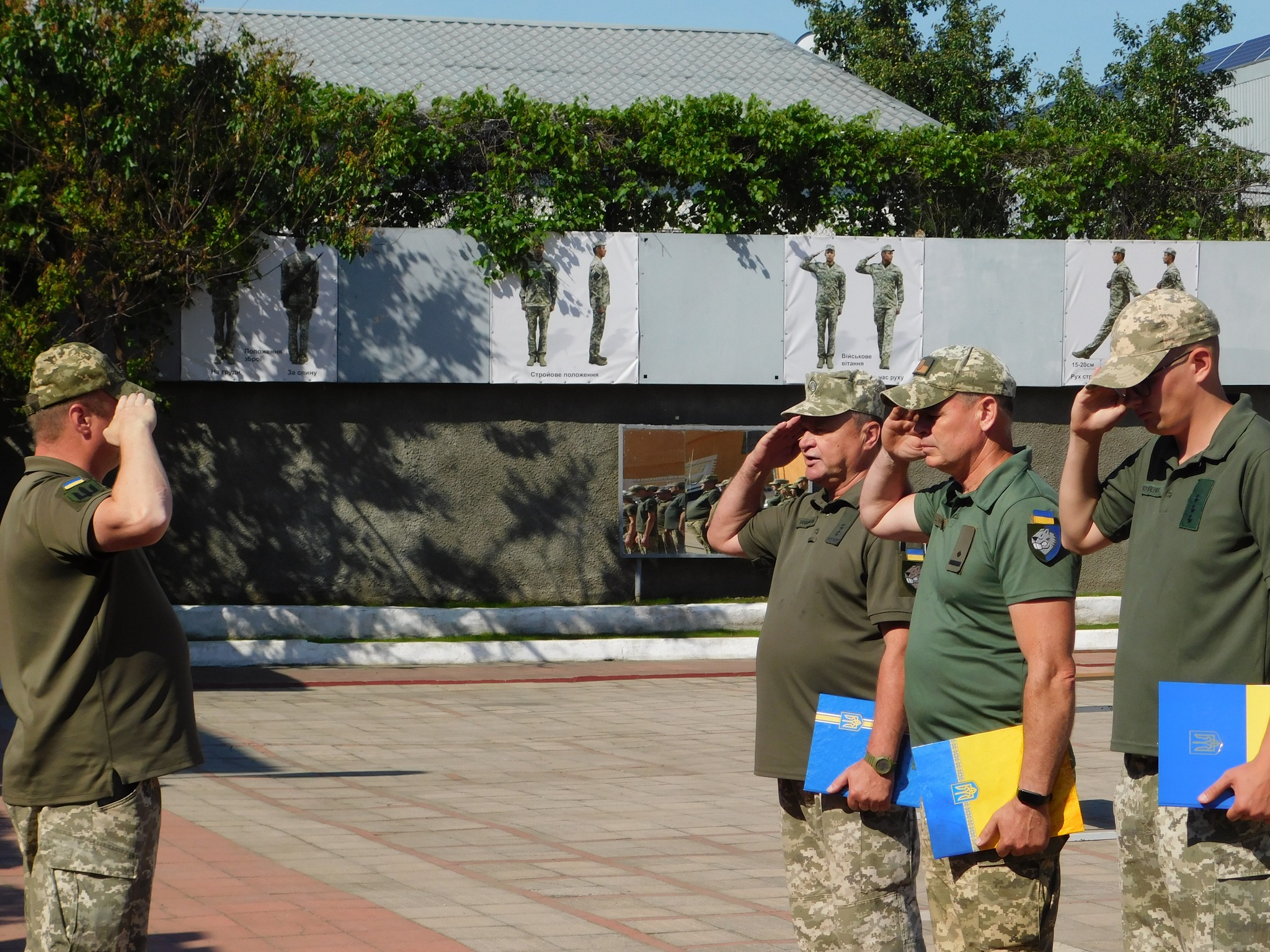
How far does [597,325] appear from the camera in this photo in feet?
60.1

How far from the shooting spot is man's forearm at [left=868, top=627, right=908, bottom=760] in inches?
169

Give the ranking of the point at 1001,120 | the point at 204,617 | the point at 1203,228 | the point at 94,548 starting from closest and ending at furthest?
the point at 94,548 < the point at 204,617 < the point at 1203,228 < the point at 1001,120

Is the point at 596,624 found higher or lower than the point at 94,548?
lower

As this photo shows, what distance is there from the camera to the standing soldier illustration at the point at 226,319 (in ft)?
57.1

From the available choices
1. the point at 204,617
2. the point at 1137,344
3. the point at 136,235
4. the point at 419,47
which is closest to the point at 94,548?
the point at 1137,344

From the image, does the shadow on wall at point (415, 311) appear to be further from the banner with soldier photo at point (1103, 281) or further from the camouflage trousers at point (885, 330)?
the banner with soldier photo at point (1103, 281)

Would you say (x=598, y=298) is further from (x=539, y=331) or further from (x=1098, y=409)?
(x=1098, y=409)

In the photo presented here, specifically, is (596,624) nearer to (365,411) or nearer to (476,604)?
(476,604)

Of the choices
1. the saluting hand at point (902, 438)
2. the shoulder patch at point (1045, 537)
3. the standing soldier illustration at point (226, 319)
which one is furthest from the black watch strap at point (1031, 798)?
the standing soldier illustration at point (226, 319)

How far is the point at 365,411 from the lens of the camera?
18109 mm

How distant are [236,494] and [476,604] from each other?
311 centimetres

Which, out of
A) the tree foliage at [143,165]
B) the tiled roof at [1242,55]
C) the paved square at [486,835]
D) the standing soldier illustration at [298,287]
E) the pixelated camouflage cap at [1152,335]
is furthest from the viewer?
the tiled roof at [1242,55]

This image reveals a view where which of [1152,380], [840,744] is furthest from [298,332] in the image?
[1152,380]

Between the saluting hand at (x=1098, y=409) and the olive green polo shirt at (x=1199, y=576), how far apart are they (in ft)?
0.44
